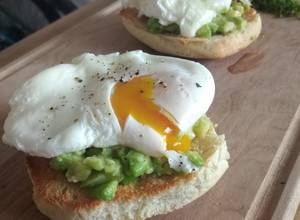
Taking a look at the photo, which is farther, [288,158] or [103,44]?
[103,44]

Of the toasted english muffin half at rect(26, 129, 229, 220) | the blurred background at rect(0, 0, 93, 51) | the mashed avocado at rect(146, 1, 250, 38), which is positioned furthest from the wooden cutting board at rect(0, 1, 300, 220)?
the blurred background at rect(0, 0, 93, 51)

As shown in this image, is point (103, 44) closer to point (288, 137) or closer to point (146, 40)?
point (146, 40)

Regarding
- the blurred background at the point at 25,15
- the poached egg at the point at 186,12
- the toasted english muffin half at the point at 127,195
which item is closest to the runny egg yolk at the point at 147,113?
the toasted english muffin half at the point at 127,195

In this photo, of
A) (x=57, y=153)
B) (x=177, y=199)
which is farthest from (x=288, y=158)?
(x=57, y=153)

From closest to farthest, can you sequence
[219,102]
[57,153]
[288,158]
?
1. [57,153]
2. [288,158]
3. [219,102]

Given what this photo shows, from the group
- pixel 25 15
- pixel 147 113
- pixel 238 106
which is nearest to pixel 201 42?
pixel 238 106

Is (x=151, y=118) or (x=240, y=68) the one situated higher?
(x=151, y=118)

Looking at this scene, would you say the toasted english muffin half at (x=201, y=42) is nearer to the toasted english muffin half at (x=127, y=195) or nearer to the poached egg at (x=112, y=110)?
the poached egg at (x=112, y=110)

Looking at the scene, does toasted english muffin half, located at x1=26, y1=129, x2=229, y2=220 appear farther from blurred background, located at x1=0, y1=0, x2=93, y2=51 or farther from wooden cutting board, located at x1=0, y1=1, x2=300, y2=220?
blurred background, located at x1=0, y1=0, x2=93, y2=51
